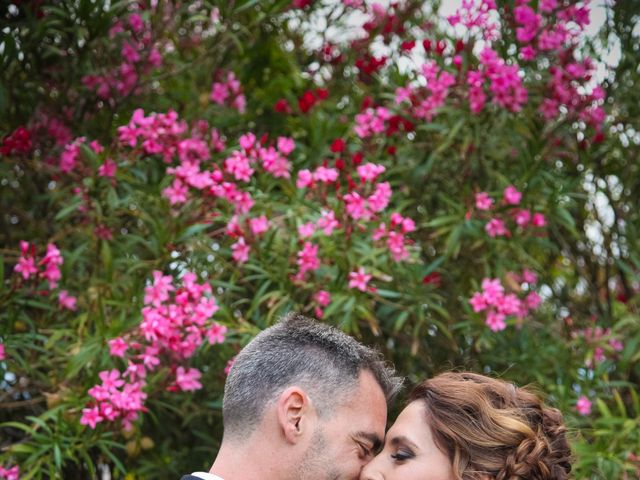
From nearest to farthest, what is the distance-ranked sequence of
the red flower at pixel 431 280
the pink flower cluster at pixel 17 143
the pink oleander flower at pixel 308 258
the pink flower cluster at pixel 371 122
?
1. the pink oleander flower at pixel 308 258
2. the red flower at pixel 431 280
3. the pink flower cluster at pixel 17 143
4. the pink flower cluster at pixel 371 122

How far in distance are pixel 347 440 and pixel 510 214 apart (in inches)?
67.9

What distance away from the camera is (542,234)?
4371 mm

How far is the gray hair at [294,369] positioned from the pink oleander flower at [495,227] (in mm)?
1339

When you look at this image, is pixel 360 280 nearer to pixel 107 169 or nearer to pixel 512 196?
pixel 512 196

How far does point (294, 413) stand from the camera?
282cm

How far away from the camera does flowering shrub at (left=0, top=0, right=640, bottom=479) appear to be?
394cm

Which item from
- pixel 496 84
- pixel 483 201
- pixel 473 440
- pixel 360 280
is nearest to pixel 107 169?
pixel 360 280

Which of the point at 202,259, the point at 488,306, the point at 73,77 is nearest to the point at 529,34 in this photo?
the point at 488,306

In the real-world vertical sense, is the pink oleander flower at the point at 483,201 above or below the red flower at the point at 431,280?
above

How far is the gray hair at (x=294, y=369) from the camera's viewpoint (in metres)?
2.85

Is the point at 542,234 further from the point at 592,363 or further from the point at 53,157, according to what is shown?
the point at 53,157

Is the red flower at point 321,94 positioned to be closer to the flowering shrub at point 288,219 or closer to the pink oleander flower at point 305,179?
the flowering shrub at point 288,219

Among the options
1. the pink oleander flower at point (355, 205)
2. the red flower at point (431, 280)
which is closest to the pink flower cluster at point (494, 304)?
the red flower at point (431, 280)

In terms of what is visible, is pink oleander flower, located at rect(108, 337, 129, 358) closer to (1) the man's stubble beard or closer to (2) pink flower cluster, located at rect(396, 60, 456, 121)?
(1) the man's stubble beard
